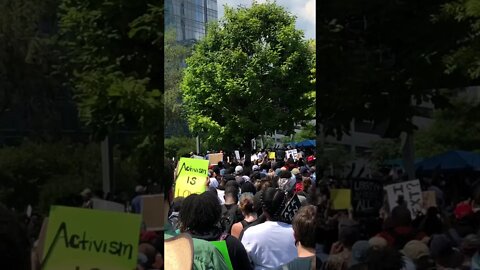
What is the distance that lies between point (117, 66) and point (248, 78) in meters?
24.6

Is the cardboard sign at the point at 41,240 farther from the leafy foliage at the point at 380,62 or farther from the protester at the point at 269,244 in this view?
the protester at the point at 269,244

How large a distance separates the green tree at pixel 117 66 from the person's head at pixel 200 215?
63.2 inches

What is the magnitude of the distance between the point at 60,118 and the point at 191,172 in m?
5.72

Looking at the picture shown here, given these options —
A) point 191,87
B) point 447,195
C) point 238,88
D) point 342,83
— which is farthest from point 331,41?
point 191,87

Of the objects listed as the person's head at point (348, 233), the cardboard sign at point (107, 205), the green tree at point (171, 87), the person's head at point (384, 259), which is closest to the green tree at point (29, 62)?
the cardboard sign at point (107, 205)

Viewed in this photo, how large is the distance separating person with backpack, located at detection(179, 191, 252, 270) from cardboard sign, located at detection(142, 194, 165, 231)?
153 cm

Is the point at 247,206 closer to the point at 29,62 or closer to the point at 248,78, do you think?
the point at 29,62

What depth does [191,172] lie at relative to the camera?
8.37 meters

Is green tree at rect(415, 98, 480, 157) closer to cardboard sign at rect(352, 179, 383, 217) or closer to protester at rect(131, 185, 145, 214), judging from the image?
cardboard sign at rect(352, 179, 383, 217)

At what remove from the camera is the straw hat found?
310cm

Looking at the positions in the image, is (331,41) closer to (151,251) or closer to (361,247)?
(361,247)

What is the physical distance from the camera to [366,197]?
7.80ft

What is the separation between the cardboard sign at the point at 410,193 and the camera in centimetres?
231

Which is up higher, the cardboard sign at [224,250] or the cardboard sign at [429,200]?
the cardboard sign at [429,200]
